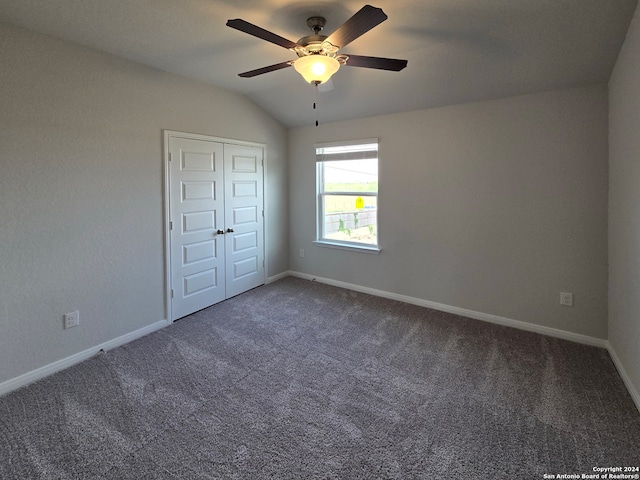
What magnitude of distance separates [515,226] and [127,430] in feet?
12.2

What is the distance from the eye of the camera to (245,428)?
1986 millimetres

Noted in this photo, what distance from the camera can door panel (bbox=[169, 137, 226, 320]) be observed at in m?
3.51

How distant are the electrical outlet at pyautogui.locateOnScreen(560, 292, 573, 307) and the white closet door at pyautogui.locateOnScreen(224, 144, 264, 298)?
3.60 meters

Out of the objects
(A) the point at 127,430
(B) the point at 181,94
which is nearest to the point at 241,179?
(B) the point at 181,94

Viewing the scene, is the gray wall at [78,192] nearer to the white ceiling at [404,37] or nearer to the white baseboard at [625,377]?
the white ceiling at [404,37]

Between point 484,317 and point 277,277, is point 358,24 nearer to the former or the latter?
point 484,317

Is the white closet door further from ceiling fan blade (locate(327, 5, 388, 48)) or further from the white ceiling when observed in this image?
ceiling fan blade (locate(327, 5, 388, 48))

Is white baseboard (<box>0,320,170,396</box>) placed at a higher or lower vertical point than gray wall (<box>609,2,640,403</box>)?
lower

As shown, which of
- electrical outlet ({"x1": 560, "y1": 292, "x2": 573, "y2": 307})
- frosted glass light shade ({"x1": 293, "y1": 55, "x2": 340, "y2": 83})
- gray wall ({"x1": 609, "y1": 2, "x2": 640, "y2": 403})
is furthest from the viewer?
electrical outlet ({"x1": 560, "y1": 292, "x2": 573, "y2": 307})

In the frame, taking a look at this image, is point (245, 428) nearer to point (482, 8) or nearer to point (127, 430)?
point (127, 430)

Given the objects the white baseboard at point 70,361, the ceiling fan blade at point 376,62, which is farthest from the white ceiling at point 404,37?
the white baseboard at point 70,361

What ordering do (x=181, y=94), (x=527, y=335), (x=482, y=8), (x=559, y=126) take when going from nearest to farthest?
(x=482, y=8)
(x=559, y=126)
(x=527, y=335)
(x=181, y=94)

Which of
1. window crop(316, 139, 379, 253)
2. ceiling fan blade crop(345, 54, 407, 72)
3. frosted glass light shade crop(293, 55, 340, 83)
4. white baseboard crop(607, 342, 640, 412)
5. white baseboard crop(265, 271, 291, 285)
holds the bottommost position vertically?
white baseboard crop(607, 342, 640, 412)

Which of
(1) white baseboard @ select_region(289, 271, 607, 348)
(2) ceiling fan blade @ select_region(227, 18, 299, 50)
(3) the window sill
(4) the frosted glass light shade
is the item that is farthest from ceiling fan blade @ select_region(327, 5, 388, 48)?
(1) white baseboard @ select_region(289, 271, 607, 348)
